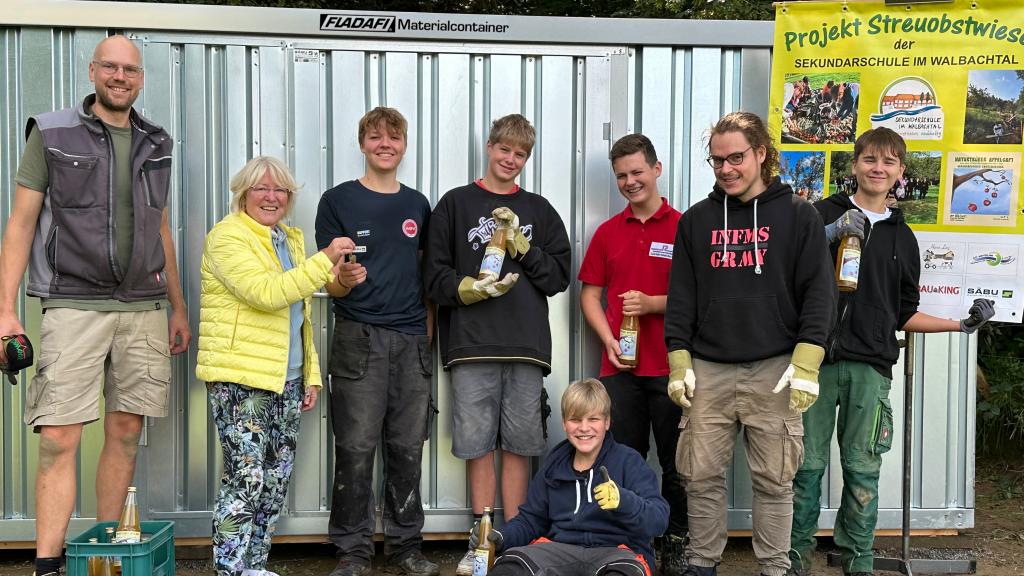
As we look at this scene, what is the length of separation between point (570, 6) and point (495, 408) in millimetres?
5204

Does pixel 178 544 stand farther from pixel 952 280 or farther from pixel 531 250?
pixel 952 280

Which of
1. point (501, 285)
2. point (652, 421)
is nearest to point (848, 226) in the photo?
point (652, 421)

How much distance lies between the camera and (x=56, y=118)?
4.07 m

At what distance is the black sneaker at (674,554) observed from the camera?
177 inches

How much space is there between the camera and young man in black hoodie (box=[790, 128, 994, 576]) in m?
4.33

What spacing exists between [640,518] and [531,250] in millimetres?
1395

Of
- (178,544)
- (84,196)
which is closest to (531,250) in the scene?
(84,196)

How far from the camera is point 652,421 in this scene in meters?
4.58

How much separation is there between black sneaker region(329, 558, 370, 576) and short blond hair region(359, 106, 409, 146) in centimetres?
199

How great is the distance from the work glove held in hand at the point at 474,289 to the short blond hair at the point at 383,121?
0.77 m

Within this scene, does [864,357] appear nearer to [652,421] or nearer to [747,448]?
[747,448]

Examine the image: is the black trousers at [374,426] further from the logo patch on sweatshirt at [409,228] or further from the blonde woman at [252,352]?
the logo patch on sweatshirt at [409,228]

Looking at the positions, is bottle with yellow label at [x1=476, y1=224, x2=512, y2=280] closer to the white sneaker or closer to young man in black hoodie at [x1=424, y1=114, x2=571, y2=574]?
young man in black hoodie at [x1=424, y1=114, x2=571, y2=574]

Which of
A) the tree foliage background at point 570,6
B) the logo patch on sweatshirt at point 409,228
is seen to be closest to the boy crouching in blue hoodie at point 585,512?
the logo patch on sweatshirt at point 409,228
